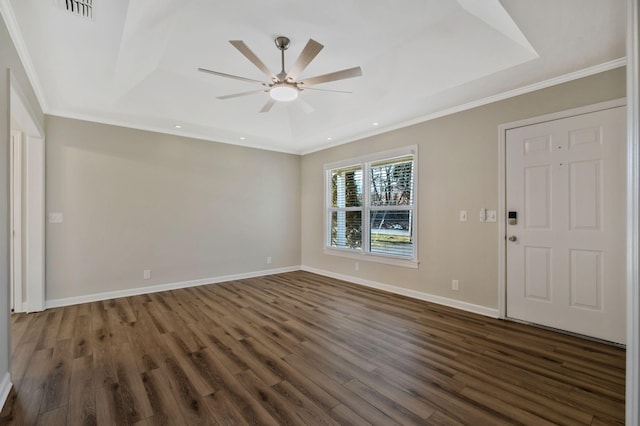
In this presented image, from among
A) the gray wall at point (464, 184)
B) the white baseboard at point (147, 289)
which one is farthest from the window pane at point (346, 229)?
the white baseboard at point (147, 289)

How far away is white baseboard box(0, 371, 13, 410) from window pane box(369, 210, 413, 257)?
4.23 m

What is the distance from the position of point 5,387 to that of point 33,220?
253 centimetres

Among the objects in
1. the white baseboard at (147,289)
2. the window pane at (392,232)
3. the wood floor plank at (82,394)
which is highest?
the window pane at (392,232)

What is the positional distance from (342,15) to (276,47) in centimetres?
78

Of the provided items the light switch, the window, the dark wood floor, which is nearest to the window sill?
the window

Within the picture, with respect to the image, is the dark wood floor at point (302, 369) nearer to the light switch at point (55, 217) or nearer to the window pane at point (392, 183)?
the light switch at point (55, 217)

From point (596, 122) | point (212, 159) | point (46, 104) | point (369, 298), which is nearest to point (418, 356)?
point (369, 298)

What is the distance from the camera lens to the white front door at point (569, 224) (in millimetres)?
2697

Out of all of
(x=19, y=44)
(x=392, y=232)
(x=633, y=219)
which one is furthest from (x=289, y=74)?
(x=392, y=232)

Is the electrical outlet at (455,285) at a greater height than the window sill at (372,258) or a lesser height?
lesser

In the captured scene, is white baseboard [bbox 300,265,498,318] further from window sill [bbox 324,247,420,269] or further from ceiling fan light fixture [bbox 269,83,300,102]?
ceiling fan light fixture [bbox 269,83,300,102]

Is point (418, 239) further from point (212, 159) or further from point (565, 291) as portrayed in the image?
point (212, 159)

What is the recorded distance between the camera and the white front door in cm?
270

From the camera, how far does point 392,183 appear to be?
468 centimetres
